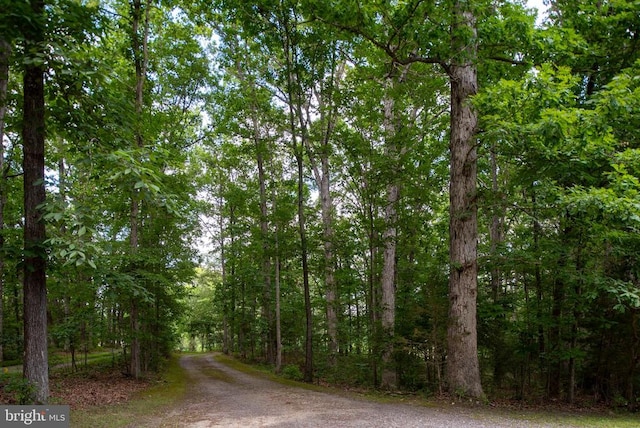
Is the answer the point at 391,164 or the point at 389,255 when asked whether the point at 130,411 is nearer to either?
the point at 389,255

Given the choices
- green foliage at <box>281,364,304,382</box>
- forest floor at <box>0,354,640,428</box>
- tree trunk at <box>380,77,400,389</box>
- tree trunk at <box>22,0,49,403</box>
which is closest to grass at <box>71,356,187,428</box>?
forest floor at <box>0,354,640,428</box>

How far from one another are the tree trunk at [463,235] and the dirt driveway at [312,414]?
41.8 inches

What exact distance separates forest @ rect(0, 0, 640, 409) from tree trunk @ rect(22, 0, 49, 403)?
0.02m

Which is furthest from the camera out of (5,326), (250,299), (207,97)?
(250,299)

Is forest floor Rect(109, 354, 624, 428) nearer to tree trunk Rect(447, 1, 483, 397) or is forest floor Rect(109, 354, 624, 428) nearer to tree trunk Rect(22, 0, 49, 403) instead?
tree trunk Rect(447, 1, 483, 397)

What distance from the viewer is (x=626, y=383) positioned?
8.62 metres

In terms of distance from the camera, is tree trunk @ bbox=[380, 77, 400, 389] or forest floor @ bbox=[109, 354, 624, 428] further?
tree trunk @ bbox=[380, 77, 400, 389]

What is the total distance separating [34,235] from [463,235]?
24.5 ft

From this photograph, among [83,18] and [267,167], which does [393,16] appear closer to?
[83,18]

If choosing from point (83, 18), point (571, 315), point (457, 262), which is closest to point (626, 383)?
point (571, 315)

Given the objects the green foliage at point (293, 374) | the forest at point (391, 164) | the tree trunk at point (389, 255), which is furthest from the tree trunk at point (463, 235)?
the green foliage at point (293, 374)

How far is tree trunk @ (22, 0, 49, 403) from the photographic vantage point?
5.59m

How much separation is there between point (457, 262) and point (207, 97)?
11.7 m

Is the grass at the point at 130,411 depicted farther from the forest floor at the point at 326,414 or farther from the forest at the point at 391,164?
the forest at the point at 391,164
